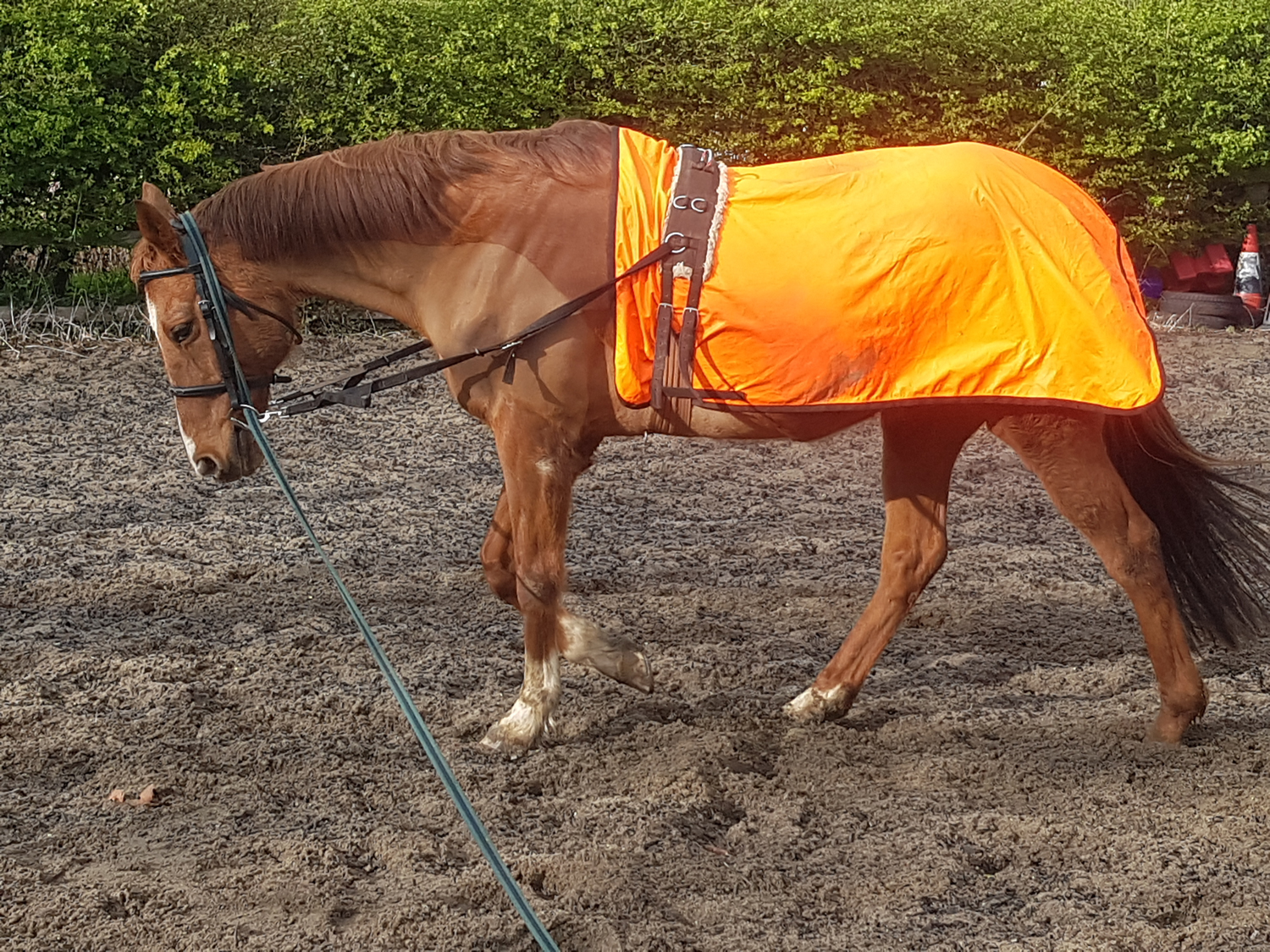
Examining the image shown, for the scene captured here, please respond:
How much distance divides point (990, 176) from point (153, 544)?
3358 mm

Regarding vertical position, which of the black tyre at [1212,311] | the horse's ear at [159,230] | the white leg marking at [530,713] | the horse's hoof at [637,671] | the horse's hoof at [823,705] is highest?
the horse's ear at [159,230]

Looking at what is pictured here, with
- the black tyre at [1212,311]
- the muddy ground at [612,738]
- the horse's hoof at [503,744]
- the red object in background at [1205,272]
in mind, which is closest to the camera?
the muddy ground at [612,738]

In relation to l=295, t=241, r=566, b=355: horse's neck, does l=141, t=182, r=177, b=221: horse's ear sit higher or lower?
higher

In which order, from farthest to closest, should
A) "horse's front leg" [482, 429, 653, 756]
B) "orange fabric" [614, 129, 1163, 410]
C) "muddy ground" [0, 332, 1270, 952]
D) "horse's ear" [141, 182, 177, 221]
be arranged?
"horse's front leg" [482, 429, 653, 756]
"horse's ear" [141, 182, 177, 221]
"orange fabric" [614, 129, 1163, 410]
"muddy ground" [0, 332, 1270, 952]

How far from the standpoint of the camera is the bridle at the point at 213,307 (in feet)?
11.3

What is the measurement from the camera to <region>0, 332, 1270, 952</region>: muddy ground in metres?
2.86

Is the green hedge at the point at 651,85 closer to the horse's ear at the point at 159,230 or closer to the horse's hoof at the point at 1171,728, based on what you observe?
the horse's ear at the point at 159,230

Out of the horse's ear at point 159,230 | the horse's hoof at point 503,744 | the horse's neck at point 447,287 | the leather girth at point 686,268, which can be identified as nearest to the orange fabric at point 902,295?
the leather girth at point 686,268

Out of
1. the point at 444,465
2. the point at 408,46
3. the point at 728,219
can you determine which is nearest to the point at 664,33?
the point at 408,46

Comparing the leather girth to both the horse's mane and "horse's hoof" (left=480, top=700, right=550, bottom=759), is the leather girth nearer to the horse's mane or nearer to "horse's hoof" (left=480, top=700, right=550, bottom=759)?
the horse's mane

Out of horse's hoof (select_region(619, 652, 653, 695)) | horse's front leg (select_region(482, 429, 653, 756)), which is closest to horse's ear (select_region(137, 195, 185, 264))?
horse's front leg (select_region(482, 429, 653, 756))

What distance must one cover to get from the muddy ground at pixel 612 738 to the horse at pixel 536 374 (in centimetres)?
35

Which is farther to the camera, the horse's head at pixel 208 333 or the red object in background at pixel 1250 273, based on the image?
the red object in background at pixel 1250 273

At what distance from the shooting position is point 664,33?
8.05m
